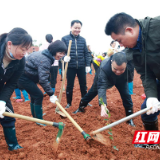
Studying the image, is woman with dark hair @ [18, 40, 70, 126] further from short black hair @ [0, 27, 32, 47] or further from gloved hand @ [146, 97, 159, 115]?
gloved hand @ [146, 97, 159, 115]

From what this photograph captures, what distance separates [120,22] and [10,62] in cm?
144

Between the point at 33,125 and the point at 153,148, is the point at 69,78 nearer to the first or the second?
the point at 33,125

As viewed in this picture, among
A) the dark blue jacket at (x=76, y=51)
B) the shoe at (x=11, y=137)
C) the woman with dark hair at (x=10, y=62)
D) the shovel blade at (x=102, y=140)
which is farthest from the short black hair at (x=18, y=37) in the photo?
the dark blue jacket at (x=76, y=51)

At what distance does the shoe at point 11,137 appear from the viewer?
220cm

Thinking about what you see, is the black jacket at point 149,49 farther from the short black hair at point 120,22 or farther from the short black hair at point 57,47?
the short black hair at point 57,47

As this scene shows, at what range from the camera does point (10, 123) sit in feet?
7.20

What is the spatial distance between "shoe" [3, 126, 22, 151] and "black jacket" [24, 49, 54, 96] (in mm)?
890

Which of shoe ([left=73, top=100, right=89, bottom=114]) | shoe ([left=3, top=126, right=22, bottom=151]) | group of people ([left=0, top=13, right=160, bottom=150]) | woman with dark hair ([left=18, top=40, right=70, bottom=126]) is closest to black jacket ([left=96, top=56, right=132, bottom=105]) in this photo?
group of people ([left=0, top=13, right=160, bottom=150])

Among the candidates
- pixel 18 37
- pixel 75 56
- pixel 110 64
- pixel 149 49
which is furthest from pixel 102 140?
pixel 75 56

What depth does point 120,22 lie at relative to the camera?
1717 millimetres

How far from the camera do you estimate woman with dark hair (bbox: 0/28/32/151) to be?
1820 millimetres

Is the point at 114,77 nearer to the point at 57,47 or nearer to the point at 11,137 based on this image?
the point at 57,47

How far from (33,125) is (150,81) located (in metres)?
2.41

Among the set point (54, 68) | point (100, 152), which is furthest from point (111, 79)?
point (54, 68)
